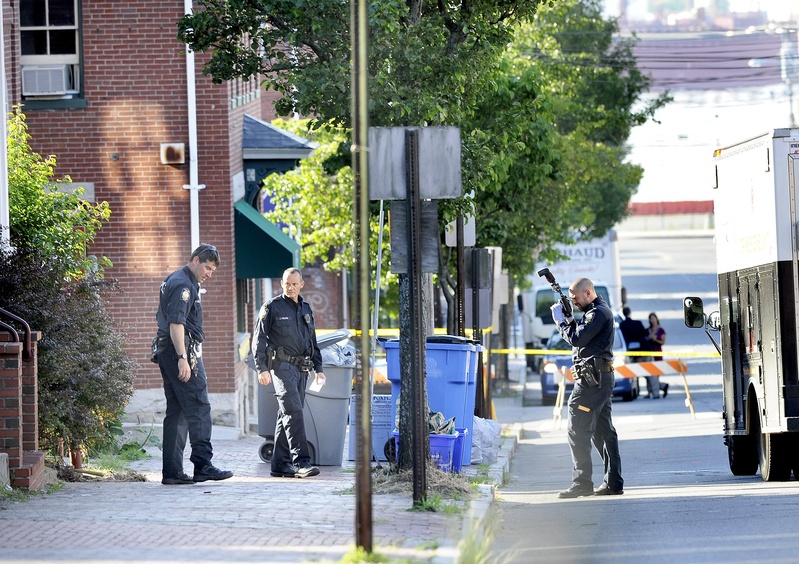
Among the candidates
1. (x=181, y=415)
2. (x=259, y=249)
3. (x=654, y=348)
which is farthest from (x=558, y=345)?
(x=181, y=415)

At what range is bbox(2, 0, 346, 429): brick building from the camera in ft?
61.0

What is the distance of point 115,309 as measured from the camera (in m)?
18.6

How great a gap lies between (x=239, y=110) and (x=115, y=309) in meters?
3.82

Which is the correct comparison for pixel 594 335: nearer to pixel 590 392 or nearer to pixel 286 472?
pixel 590 392

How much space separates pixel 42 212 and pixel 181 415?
403 cm

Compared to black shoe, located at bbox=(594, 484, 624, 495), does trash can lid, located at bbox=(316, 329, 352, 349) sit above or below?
above

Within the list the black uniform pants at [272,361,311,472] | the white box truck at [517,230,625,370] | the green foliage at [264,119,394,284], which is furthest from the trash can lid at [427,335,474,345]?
the white box truck at [517,230,625,370]

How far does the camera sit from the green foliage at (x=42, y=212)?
1434 centimetres

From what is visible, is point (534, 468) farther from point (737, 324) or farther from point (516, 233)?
point (516, 233)

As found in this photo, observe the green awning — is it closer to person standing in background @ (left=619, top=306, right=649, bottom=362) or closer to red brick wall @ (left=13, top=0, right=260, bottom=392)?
red brick wall @ (left=13, top=0, right=260, bottom=392)

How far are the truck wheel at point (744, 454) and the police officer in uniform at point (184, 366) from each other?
5.25m

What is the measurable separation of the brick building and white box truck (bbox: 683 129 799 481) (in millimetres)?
7239

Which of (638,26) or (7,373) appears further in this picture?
(638,26)

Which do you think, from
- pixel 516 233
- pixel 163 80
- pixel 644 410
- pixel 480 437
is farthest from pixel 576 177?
pixel 480 437
